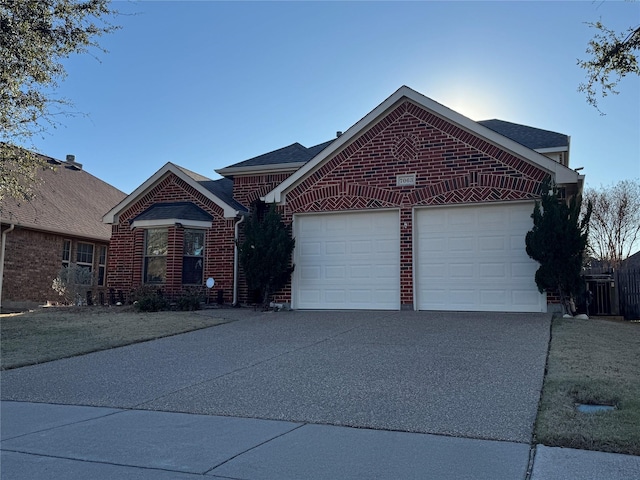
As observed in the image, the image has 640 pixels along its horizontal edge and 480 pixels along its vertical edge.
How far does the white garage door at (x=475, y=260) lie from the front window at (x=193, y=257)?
666 centimetres

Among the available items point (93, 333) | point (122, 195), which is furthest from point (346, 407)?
point (122, 195)

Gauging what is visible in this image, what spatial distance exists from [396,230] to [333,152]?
2.64 meters

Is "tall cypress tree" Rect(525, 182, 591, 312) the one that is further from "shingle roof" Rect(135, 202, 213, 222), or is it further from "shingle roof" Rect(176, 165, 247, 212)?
"shingle roof" Rect(135, 202, 213, 222)

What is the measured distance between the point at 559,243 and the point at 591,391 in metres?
6.27

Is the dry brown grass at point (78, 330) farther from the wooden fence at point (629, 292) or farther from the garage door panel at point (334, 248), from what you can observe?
the wooden fence at point (629, 292)

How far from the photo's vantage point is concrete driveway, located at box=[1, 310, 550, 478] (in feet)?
17.0

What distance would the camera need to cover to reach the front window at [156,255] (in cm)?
1645

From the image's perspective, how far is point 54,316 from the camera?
1407 centimetres

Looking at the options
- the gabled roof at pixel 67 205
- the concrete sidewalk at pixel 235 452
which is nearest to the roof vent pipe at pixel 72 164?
the gabled roof at pixel 67 205

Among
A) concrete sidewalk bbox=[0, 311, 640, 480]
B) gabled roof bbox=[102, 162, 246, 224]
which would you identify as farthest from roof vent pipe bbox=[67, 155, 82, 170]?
concrete sidewalk bbox=[0, 311, 640, 480]

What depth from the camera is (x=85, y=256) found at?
2272cm

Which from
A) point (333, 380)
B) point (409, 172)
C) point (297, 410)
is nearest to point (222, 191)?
point (409, 172)

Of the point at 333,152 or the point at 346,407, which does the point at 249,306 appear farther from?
the point at 346,407

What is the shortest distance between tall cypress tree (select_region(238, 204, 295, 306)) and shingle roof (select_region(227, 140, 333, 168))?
310 centimetres
